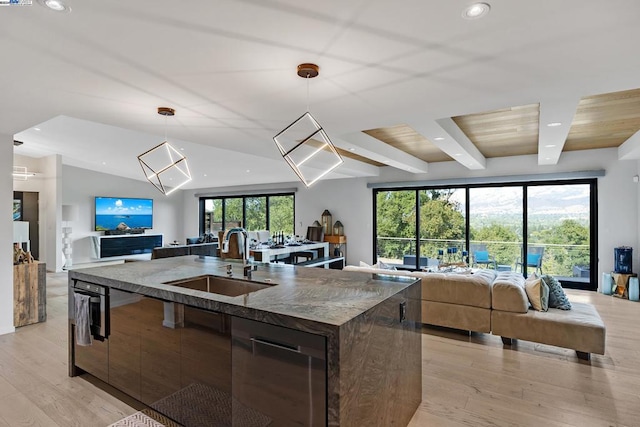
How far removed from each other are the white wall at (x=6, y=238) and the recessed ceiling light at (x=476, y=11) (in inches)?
203

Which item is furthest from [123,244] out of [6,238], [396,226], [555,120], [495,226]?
[555,120]

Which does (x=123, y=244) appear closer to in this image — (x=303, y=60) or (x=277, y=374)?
(x=303, y=60)

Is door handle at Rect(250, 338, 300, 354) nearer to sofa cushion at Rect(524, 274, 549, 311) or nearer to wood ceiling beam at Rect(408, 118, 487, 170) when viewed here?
wood ceiling beam at Rect(408, 118, 487, 170)

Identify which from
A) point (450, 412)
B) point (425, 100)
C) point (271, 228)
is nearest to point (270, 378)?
point (450, 412)

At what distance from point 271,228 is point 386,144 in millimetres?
6181

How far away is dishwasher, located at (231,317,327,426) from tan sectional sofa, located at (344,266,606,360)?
277cm

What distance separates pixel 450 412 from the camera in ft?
8.23

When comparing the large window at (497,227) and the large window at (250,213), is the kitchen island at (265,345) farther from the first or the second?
the large window at (250,213)

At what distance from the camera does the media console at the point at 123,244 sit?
34.1 ft

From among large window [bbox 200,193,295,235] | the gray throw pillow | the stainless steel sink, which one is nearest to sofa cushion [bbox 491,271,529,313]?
the gray throw pillow

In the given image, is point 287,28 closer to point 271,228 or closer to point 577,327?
point 577,327

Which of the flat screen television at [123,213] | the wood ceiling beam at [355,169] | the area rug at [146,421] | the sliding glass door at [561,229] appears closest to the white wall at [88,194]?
the flat screen television at [123,213]

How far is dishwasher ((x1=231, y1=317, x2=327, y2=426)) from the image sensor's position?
64.7 inches

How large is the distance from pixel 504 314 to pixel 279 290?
2.75 meters
